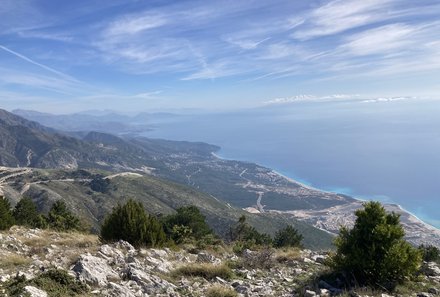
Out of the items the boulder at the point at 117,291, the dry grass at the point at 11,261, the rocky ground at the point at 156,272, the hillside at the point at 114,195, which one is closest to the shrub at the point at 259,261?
the rocky ground at the point at 156,272

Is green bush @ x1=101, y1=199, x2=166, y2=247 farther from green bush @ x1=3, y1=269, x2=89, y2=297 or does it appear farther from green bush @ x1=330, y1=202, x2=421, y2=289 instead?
green bush @ x1=330, y1=202, x2=421, y2=289

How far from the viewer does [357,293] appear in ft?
30.2

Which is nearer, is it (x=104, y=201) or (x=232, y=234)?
(x=232, y=234)

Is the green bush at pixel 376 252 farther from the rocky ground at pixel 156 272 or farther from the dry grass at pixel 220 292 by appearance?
the dry grass at pixel 220 292

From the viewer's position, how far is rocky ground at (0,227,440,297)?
360 inches

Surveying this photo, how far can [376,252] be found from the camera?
10.6 metres

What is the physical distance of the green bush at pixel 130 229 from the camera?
599 inches

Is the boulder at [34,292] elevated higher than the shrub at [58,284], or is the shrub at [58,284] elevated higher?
the boulder at [34,292]

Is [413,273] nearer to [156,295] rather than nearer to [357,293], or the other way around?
[357,293]

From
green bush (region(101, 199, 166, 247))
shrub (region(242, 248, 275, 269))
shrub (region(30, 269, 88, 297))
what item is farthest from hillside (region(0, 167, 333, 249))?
shrub (region(30, 269, 88, 297))

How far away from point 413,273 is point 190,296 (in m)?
6.60

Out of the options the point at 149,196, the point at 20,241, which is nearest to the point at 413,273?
the point at 20,241

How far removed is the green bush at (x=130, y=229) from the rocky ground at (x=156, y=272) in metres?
0.89

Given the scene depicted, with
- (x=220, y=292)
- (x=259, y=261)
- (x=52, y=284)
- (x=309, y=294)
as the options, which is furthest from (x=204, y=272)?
(x=52, y=284)
